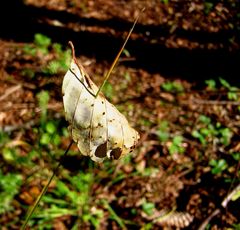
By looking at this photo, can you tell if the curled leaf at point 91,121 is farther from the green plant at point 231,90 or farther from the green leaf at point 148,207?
the green plant at point 231,90

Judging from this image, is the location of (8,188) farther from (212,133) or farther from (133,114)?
(212,133)

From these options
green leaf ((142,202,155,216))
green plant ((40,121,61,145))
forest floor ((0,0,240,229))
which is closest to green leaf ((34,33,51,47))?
forest floor ((0,0,240,229))

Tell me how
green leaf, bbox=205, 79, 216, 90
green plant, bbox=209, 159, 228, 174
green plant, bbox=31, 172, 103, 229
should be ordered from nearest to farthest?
green plant, bbox=31, 172, 103, 229 < green plant, bbox=209, 159, 228, 174 < green leaf, bbox=205, 79, 216, 90

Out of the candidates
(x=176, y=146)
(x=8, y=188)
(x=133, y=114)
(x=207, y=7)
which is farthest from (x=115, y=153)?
(x=207, y=7)

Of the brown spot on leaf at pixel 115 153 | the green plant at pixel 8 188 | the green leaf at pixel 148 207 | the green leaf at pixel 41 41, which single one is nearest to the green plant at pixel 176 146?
the green leaf at pixel 148 207

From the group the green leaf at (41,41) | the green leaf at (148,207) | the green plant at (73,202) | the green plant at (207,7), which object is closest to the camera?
the green plant at (73,202)

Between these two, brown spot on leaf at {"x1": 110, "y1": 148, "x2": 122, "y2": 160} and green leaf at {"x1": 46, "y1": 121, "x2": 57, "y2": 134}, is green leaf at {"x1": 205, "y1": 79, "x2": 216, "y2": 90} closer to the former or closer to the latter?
green leaf at {"x1": 46, "y1": 121, "x2": 57, "y2": 134}

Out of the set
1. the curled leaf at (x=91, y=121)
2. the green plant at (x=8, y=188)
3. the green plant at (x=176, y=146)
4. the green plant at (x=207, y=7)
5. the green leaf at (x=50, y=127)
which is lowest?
the green plant at (x=8, y=188)
